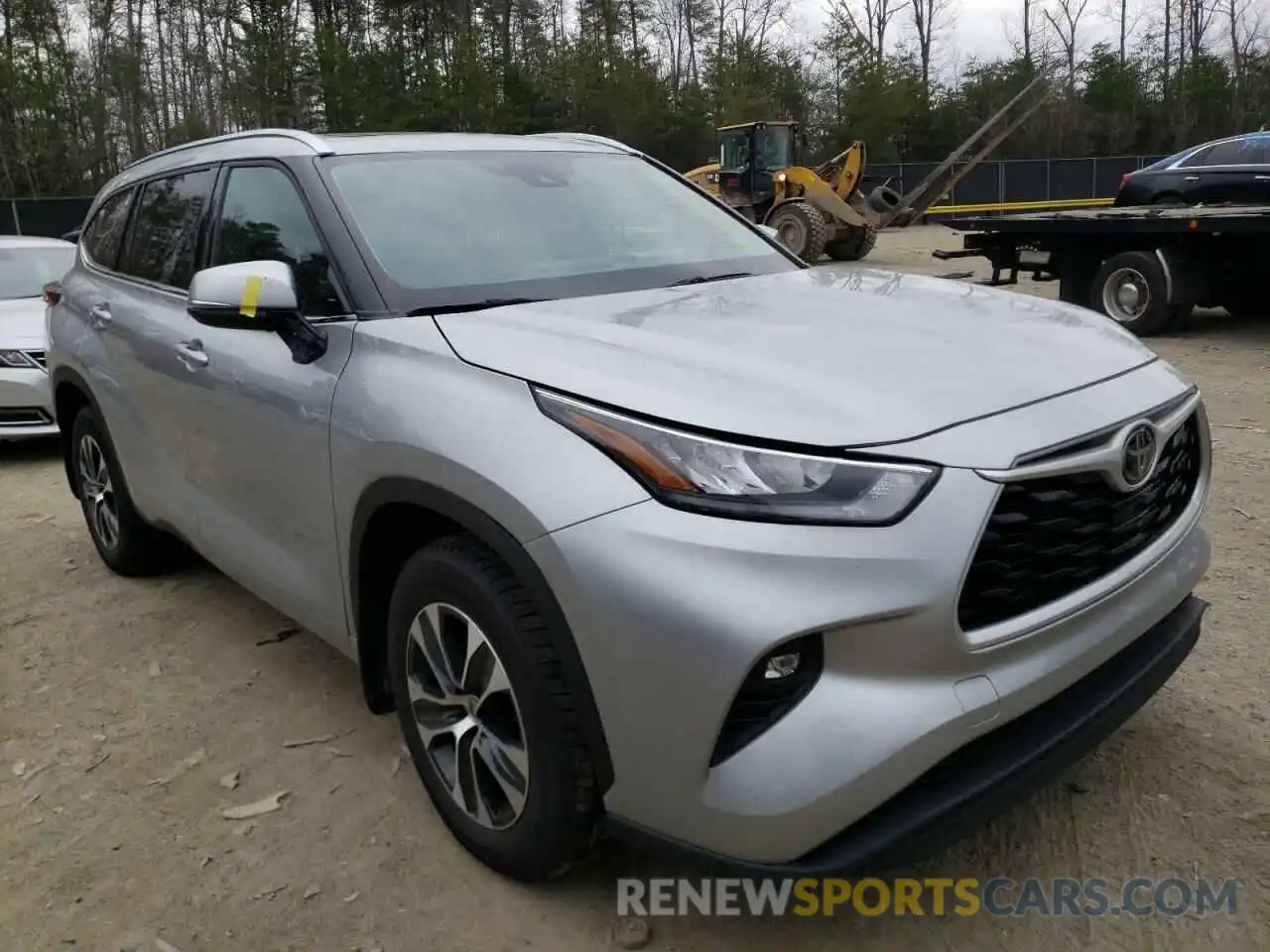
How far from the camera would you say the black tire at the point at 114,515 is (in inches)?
172

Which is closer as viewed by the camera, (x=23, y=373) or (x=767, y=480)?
(x=767, y=480)

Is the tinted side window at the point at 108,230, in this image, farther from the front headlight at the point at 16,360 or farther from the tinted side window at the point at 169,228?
the front headlight at the point at 16,360

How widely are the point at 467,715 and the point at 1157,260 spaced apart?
30.7 feet

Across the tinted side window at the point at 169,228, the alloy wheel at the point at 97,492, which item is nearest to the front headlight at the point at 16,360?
the alloy wheel at the point at 97,492

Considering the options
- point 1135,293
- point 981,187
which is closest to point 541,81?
point 981,187

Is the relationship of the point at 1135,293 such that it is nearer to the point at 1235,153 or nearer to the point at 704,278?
the point at 1235,153

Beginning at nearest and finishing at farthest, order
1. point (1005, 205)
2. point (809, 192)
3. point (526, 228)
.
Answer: point (526, 228)
point (809, 192)
point (1005, 205)

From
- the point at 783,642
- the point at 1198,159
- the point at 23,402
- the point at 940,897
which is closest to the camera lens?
the point at 783,642

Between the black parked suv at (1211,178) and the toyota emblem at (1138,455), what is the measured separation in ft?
47.7

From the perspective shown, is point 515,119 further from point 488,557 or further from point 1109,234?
point 488,557

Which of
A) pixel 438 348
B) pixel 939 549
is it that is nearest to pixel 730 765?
pixel 939 549

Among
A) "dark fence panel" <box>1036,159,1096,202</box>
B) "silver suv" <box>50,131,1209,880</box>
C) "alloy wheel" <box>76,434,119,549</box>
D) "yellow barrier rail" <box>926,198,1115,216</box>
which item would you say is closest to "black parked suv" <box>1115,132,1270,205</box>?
"silver suv" <box>50,131,1209,880</box>

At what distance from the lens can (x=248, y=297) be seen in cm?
265

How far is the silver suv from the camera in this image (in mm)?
1878
